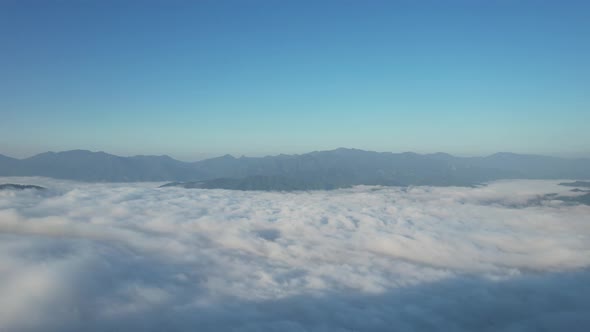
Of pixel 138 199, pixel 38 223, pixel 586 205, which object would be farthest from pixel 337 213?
pixel 586 205

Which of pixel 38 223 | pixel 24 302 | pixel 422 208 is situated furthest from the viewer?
pixel 422 208

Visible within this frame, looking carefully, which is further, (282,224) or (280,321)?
(282,224)

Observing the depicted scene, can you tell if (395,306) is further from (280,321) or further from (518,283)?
(518,283)

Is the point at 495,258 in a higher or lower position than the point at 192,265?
lower

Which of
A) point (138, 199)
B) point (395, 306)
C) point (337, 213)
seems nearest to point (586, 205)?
point (337, 213)

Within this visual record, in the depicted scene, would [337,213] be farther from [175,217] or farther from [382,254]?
[175,217]

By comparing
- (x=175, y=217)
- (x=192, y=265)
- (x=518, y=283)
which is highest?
(x=175, y=217)

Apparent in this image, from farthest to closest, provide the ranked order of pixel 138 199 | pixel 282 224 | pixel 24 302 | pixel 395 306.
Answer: pixel 138 199 → pixel 282 224 → pixel 395 306 → pixel 24 302

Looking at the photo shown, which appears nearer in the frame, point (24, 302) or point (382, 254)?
point (24, 302)

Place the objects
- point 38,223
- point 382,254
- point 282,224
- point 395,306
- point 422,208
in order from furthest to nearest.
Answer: point 422,208
point 282,224
point 382,254
point 38,223
point 395,306
